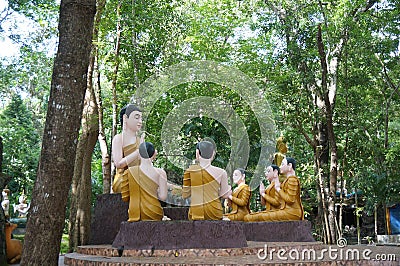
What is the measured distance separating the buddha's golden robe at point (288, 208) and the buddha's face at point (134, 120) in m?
2.79

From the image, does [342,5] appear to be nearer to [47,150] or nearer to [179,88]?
[179,88]

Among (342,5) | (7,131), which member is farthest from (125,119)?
(7,131)

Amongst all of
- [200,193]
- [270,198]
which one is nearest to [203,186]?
[200,193]

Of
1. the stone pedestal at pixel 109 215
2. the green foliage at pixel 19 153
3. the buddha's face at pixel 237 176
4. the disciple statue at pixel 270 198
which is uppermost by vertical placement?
the green foliage at pixel 19 153

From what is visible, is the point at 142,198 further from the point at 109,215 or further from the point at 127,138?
the point at 109,215

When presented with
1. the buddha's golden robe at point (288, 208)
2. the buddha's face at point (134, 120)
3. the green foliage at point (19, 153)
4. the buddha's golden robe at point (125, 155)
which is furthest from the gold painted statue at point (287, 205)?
the green foliage at point (19, 153)

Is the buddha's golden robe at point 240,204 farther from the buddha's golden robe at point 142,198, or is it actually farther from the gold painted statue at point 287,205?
the buddha's golden robe at point 142,198

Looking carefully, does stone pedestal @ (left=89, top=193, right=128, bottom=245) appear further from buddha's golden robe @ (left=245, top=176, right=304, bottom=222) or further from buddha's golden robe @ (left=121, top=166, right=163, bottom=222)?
buddha's golden robe @ (left=245, top=176, right=304, bottom=222)

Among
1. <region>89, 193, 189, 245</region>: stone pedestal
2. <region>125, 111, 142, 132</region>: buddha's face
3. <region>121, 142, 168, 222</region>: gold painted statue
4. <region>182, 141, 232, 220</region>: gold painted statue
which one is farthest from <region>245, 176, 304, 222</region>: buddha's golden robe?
<region>125, 111, 142, 132</region>: buddha's face

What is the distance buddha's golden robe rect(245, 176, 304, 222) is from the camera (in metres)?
8.65

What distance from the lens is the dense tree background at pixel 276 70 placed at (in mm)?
14008

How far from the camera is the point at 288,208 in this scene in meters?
8.72

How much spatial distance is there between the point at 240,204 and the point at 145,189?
2.90 meters

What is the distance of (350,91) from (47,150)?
42.9 feet
